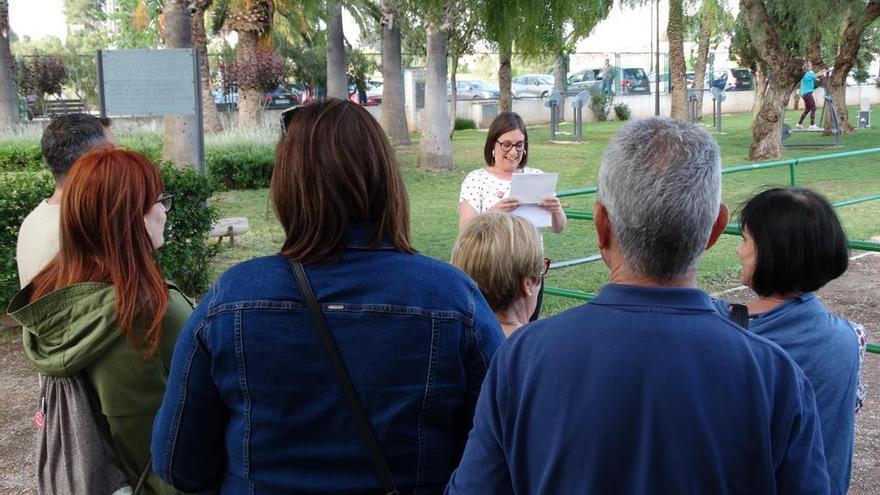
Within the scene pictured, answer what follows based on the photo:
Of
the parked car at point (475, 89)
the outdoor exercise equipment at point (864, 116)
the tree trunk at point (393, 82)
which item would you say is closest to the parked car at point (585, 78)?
the parked car at point (475, 89)

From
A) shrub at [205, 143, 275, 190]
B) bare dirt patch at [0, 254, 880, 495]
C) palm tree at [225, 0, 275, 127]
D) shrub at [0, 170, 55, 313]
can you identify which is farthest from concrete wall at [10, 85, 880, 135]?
bare dirt patch at [0, 254, 880, 495]

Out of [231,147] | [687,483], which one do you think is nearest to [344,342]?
[687,483]

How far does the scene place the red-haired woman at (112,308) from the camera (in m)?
2.26

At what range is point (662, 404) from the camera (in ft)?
4.49

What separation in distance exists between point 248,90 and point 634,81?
18.0m

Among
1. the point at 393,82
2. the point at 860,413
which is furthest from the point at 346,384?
the point at 393,82

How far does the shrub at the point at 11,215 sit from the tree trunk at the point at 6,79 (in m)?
14.8

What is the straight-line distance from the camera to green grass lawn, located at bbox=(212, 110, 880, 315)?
8.64 metres

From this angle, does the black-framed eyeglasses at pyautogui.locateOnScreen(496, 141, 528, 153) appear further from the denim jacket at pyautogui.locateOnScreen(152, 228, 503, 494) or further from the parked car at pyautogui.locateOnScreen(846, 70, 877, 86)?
the parked car at pyautogui.locateOnScreen(846, 70, 877, 86)

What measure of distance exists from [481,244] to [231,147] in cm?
1372

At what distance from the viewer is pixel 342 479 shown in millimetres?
1778

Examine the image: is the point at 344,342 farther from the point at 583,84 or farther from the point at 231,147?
the point at 583,84

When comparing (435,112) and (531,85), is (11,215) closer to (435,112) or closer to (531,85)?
(435,112)

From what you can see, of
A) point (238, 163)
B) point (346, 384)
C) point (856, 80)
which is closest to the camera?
point (346, 384)
